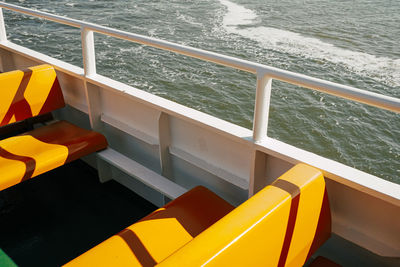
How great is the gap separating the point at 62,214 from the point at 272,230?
1.68 metres

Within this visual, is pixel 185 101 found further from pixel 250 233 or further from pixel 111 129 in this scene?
pixel 250 233

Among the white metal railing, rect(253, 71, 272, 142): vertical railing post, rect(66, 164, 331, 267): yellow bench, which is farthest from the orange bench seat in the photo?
rect(253, 71, 272, 142): vertical railing post

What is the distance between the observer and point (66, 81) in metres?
3.19

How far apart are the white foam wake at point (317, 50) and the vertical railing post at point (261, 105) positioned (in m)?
8.08

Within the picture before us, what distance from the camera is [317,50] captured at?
35.6ft

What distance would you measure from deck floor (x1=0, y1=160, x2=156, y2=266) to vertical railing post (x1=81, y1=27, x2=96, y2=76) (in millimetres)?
794

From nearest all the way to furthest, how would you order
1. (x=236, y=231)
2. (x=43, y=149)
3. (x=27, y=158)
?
1. (x=236, y=231)
2. (x=27, y=158)
3. (x=43, y=149)

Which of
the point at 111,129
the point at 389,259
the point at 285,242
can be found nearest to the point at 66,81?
the point at 111,129

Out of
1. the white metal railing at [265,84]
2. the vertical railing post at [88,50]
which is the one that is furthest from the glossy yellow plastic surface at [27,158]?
the white metal railing at [265,84]

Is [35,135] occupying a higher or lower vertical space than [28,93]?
lower

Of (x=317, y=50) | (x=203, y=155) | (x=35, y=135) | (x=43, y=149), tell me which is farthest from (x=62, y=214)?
(x=317, y=50)

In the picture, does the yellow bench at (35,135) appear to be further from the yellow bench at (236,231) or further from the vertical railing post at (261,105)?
the vertical railing post at (261,105)

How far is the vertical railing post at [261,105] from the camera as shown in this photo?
1.87m

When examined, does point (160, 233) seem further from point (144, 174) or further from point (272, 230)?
point (144, 174)
